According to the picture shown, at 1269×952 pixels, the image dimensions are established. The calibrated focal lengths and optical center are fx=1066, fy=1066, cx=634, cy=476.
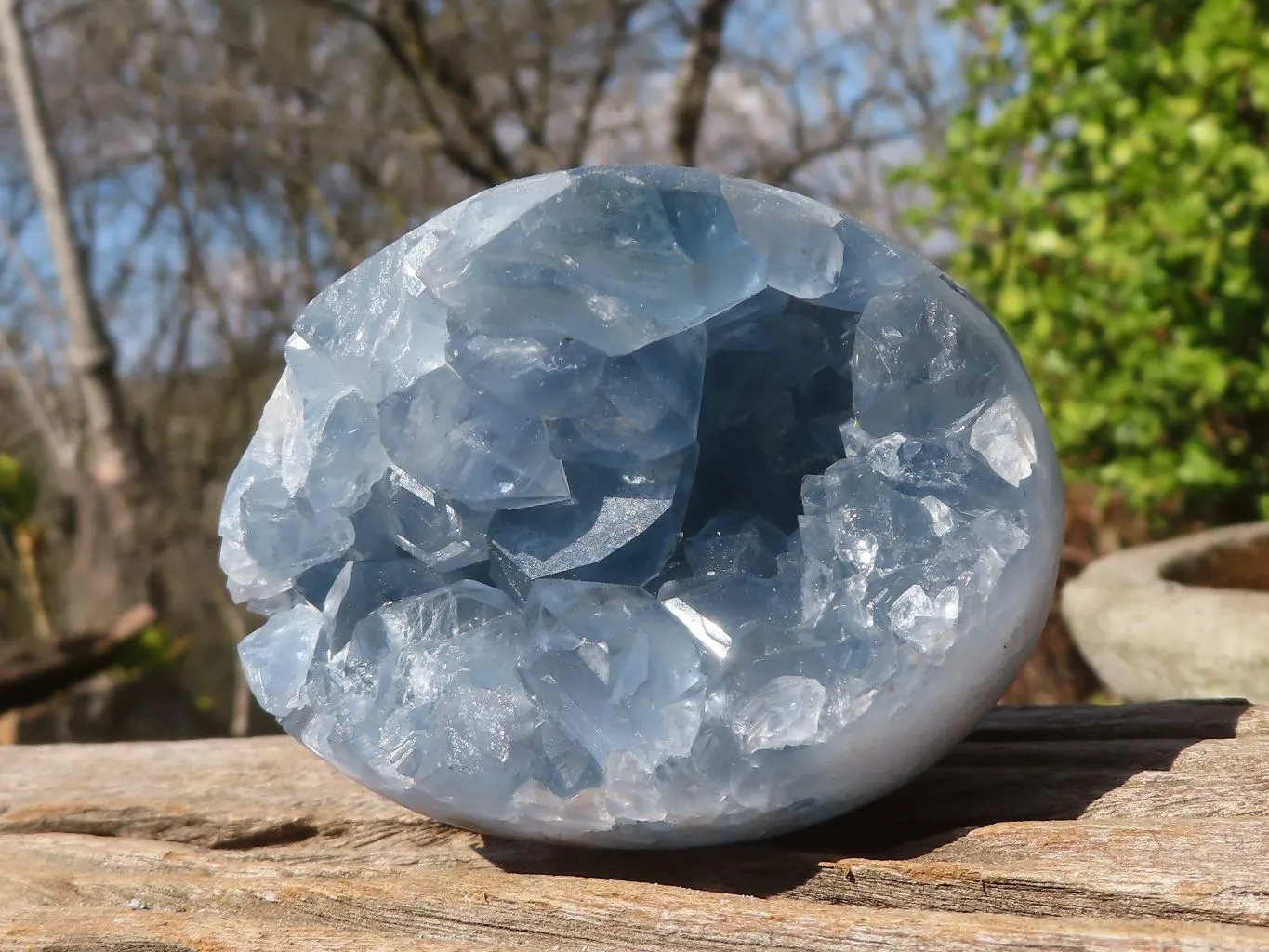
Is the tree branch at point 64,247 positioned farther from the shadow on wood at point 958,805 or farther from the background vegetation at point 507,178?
the shadow on wood at point 958,805

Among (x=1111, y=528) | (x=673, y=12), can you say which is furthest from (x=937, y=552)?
(x=673, y=12)

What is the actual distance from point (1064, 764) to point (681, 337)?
563 mm

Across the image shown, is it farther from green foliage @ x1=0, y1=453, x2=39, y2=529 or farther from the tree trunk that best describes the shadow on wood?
green foliage @ x1=0, y1=453, x2=39, y2=529

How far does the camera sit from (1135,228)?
2.01 meters

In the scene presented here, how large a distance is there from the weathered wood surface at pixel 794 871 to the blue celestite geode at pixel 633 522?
63mm

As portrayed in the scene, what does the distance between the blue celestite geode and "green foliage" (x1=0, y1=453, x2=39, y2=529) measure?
390 centimetres

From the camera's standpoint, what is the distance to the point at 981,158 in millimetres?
2418

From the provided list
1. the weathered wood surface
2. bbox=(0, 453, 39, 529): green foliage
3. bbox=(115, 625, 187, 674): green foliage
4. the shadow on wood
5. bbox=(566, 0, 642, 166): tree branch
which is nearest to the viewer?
the weathered wood surface

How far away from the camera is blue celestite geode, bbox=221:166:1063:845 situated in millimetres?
780

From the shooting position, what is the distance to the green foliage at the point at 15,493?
13.6ft

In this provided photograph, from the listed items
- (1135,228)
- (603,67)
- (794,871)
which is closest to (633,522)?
(794,871)

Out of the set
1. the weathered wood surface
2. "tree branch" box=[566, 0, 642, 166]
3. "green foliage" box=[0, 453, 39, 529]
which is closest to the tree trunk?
"green foliage" box=[0, 453, 39, 529]

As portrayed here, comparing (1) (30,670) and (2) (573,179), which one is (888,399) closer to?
(2) (573,179)

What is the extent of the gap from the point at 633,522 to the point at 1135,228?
1.60 metres
